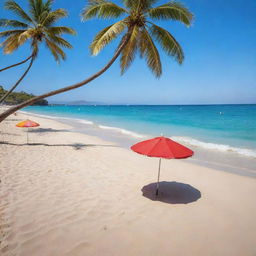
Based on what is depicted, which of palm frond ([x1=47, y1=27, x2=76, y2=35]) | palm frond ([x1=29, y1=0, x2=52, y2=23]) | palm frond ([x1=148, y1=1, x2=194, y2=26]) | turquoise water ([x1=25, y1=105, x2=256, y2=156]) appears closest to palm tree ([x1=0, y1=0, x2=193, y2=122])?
palm frond ([x1=148, y1=1, x2=194, y2=26])

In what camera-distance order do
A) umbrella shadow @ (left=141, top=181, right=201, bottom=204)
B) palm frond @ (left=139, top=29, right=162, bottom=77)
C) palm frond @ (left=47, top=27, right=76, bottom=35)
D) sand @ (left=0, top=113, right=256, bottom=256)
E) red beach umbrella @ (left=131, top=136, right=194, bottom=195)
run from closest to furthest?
1. sand @ (left=0, top=113, right=256, bottom=256)
2. red beach umbrella @ (left=131, top=136, right=194, bottom=195)
3. umbrella shadow @ (left=141, top=181, right=201, bottom=204)
4. palm frond @ (left=139, top=29, right=162, bottom=77)
5. palm frond @ (left=47, top=27, right=76, bottom=35)

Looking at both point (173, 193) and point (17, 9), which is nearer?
point (173, 193)

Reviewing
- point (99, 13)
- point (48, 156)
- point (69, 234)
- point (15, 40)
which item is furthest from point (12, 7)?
point (69, 234)

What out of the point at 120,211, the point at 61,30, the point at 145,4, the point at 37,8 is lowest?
the point at 120,211

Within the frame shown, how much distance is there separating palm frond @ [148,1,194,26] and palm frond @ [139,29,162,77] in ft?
3.10

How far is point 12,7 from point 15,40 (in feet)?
5.91

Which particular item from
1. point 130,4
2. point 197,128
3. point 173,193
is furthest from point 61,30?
point 197,128

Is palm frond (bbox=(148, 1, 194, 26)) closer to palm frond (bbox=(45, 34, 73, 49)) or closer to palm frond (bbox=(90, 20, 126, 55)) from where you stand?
palm frond (bbox=(90, 20, 126, 55))

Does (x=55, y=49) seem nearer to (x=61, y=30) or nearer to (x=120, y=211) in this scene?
(x=61, y=30)

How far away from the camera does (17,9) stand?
1107 centimetres

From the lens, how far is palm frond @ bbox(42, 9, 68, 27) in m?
11.1

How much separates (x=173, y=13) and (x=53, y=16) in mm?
7360

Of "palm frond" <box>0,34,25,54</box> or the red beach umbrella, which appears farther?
"palm frond" <box>0,34,25,54</box>

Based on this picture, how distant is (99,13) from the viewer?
29.4 feet
